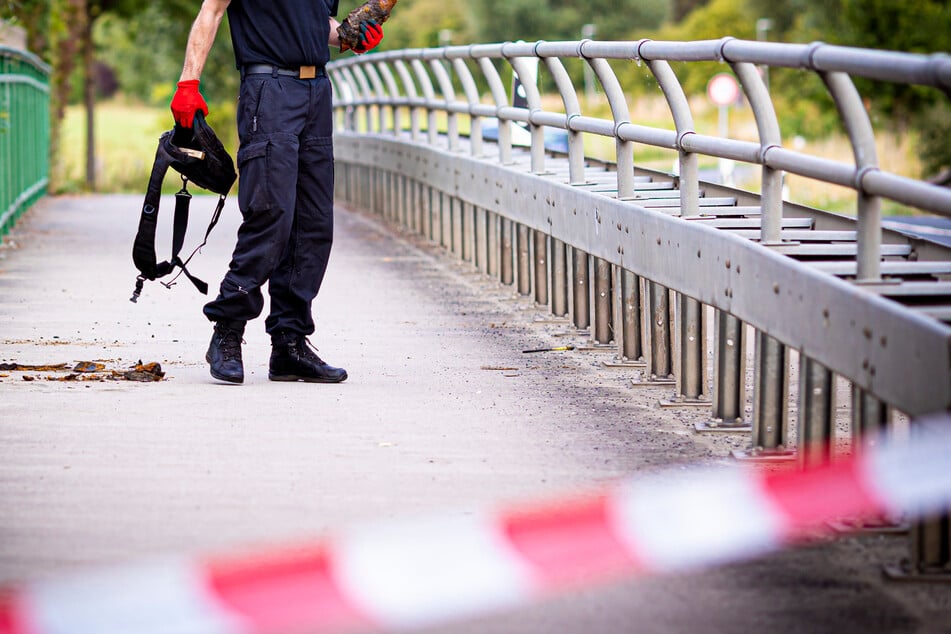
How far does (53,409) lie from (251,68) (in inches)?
68.2

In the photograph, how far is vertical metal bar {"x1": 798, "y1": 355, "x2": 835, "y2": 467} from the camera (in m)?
6.17

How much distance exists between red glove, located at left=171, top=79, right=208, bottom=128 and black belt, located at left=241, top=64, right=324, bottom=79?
23cm

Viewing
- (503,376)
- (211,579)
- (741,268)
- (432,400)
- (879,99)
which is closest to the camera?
(211,579)

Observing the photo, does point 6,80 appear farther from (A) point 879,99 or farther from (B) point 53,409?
(A) point 879,99

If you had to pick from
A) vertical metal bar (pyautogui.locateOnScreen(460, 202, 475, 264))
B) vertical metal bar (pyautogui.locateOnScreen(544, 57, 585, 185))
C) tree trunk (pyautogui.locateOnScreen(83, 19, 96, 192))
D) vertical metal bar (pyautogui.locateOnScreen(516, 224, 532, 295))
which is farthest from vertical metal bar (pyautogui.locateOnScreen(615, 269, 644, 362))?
tree trunk (pyautogui.locateOnScreen(83, 19, 96, 192))

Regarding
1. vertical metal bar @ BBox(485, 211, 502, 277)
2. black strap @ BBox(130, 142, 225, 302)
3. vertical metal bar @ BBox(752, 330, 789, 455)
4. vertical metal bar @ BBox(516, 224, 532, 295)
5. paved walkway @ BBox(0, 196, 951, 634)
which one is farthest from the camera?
vertical metal bar @ BBox(485, 211, 502, 277)

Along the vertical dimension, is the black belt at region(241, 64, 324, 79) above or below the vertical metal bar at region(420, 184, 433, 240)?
above

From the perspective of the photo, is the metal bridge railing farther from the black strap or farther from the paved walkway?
the black strap

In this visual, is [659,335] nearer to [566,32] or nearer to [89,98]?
[89,98]

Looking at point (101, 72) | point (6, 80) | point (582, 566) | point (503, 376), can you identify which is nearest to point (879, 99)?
point (6, 80)

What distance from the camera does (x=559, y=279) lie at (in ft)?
35.5

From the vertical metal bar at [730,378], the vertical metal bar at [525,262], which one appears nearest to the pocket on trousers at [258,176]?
the vertical metal bar at [730,378]

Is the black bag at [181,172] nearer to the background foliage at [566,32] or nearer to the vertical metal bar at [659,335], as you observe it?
the vertical metal bar at [659,335]

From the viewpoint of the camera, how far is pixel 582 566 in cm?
502
